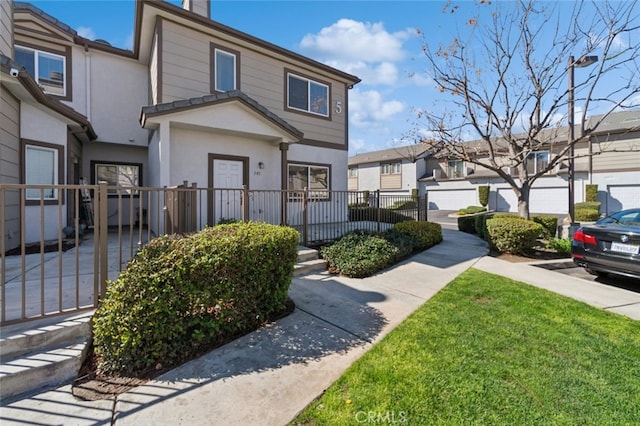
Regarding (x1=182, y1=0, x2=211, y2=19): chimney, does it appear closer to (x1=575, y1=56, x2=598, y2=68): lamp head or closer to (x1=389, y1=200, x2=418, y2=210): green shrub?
(x1=389, y1=200, x2=418, y2=210): green shrub

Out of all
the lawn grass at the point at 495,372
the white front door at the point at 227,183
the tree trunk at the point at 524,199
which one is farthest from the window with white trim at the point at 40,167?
the tree trunk at the point at 524,199

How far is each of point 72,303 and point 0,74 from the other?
526 cm

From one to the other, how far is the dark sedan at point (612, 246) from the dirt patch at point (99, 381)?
23.9 ft

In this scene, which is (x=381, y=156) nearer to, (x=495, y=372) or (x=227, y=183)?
→ (x=227, y=183)

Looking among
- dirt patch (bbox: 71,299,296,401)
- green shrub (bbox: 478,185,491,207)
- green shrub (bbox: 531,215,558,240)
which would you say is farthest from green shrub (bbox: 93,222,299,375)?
green shrub (bbox: 478,185,491,207)

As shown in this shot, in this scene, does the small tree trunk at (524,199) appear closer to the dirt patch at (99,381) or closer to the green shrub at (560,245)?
the green shrub at (560,245)

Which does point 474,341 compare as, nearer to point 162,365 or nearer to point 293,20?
point 162,365

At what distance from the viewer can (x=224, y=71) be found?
377 inches

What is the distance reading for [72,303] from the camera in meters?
3.71

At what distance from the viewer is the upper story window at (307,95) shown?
441 inches

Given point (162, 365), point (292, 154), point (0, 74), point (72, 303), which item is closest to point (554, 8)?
point (292, 154)

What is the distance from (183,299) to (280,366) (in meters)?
1.27

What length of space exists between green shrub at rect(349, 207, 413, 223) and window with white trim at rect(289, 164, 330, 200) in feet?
4.74

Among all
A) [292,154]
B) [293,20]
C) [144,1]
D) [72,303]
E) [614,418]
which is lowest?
[614,418]
